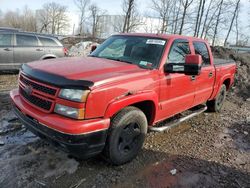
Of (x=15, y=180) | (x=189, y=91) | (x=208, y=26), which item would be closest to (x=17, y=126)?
(x=15, y=180)

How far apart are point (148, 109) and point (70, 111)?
1.47 meters

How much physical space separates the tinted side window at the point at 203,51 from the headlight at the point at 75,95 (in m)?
3.01

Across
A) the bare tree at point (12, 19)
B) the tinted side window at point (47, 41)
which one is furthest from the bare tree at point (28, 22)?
the tinted side window at point (47, 41)

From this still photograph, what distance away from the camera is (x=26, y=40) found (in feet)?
30.5

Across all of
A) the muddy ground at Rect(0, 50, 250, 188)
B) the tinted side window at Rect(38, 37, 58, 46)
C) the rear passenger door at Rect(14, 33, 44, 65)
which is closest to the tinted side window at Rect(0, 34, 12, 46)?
the rear passenger door at Rect(14, 33, 44, 65)

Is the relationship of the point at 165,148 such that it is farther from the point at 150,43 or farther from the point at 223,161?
the point at 150,43

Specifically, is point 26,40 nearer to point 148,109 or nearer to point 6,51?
point 6,51

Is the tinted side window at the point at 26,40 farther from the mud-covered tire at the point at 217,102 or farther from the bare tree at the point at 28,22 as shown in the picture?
the bare tree at the point at 28,22

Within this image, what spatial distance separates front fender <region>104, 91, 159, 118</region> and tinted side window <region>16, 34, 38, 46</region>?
7008mm

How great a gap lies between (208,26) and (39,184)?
32.5 meters

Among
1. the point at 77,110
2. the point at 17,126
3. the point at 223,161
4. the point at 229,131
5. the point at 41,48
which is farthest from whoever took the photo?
the point at 41,48

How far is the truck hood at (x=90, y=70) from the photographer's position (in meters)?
3.05

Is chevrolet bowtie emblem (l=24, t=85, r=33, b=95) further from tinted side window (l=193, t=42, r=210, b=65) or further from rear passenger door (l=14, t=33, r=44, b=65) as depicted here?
rear passenger door (l=14, t=33, r=44, b=65)

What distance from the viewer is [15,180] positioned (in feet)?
10.4
